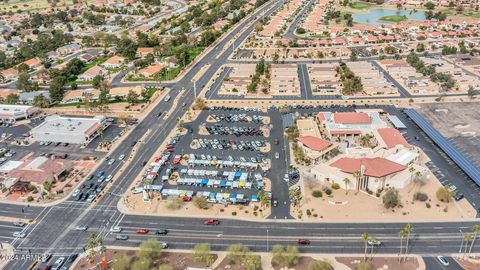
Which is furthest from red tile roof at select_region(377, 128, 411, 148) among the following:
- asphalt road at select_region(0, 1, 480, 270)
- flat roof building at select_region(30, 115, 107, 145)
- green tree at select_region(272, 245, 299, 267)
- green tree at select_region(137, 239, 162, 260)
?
flat roof building at select_region(30, 115, 107, 145)

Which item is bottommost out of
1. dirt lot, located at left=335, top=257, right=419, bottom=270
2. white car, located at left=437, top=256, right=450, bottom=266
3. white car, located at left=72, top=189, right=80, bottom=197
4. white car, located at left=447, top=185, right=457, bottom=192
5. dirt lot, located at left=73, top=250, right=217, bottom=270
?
white car, located at left=437, top=256, right=450, bottom=266

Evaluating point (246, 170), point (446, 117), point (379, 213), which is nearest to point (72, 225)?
point (246, 170)

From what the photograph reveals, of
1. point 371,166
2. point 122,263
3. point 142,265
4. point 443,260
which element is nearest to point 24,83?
point 122,263

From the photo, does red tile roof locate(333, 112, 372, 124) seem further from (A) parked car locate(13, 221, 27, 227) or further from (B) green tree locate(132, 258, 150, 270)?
(A) parked car locate(13, 221, 27, 227)

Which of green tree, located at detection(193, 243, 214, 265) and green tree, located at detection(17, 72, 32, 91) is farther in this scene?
green tree, located at detection(17, 72, 32, 91)

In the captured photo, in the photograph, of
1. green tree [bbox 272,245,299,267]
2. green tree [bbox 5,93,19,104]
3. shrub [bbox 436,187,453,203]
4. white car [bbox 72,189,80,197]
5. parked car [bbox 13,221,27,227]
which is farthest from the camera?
green tree [bbox 5,93,19,104]

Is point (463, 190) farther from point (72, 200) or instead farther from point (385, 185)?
point (72, 200)
